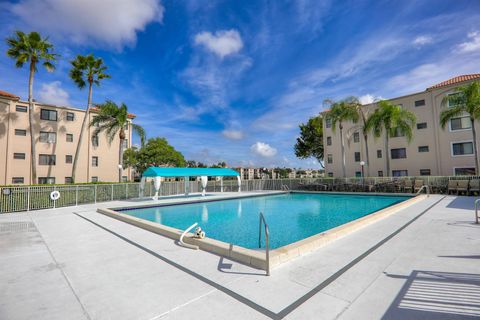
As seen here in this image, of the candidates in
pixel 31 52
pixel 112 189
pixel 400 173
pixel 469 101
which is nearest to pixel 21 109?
pixel 31 52

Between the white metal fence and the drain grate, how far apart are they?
390 centimetres

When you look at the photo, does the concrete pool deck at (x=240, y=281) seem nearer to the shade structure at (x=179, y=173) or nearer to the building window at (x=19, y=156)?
the shade structure at (x=179, y=173)

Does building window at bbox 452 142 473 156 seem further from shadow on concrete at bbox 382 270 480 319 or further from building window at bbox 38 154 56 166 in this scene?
building window at bbox 38 154 56 166

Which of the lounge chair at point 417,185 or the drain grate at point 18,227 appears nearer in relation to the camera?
the drain grate at point 18,227

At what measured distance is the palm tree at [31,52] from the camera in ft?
58.0

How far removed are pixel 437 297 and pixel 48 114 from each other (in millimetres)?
31335

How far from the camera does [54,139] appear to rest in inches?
927

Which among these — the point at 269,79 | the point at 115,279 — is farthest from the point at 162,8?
the point at 115,279

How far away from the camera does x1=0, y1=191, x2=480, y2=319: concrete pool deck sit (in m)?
2.65

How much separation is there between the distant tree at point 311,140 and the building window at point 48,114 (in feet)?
111

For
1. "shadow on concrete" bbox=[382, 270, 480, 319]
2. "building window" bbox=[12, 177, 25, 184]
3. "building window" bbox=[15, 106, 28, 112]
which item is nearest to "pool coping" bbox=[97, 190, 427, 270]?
"shadow on concrete" bbox=[382, 270, 480, 319]

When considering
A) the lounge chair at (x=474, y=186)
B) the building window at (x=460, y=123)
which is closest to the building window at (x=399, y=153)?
the building window at (x=460, y=123)

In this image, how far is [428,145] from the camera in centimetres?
2225

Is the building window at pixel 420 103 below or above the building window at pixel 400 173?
above
